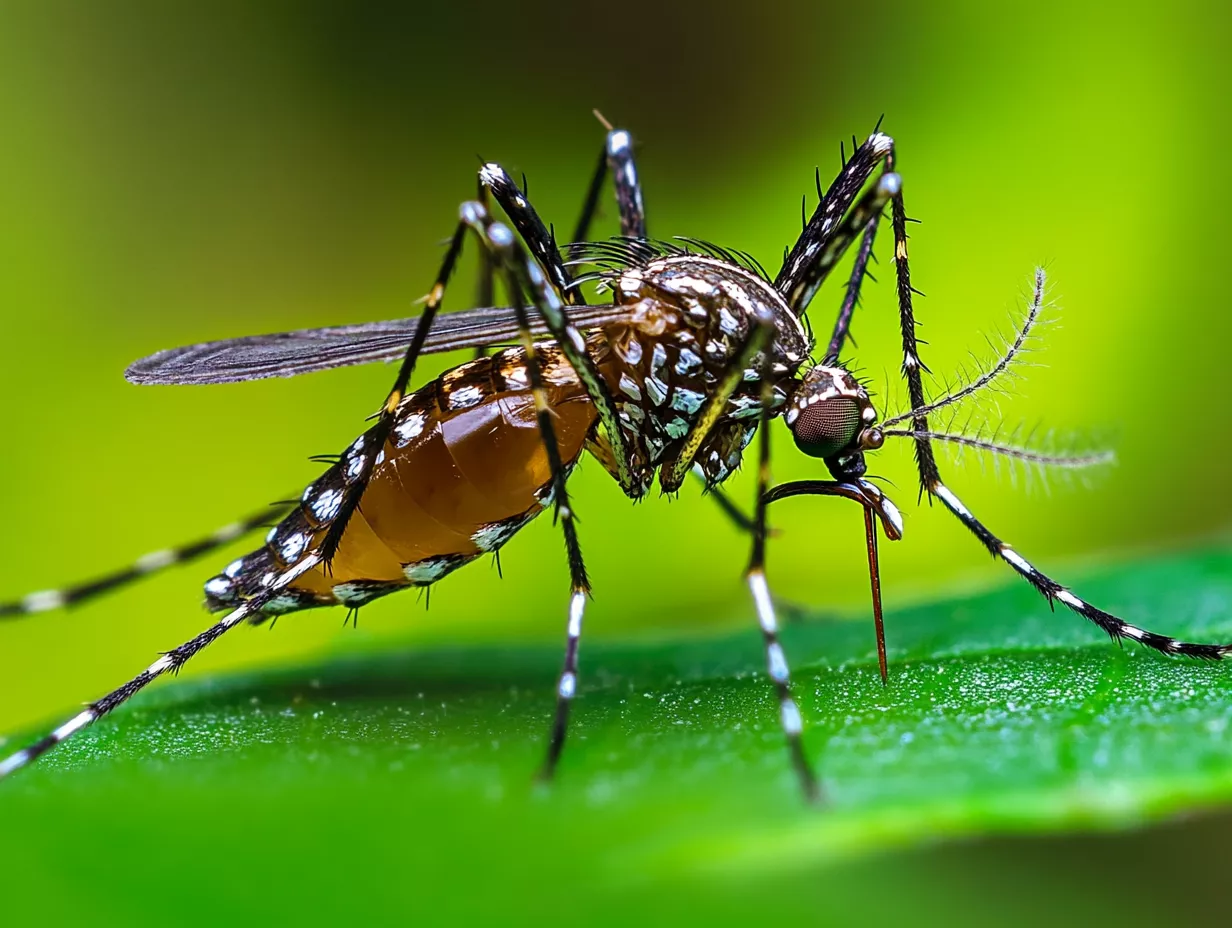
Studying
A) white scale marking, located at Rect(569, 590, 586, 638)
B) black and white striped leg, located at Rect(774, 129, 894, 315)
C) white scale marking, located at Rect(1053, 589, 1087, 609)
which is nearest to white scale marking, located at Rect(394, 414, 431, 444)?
white scale marking, located at Rect(569, 590, 586, 638)

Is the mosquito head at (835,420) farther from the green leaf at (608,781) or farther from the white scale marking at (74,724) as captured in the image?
the white scale marking at (74,724)

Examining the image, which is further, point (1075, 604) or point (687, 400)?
point (687, 400)

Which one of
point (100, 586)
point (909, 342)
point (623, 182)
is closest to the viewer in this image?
point (100, 586)

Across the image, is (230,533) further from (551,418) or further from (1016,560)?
(1016,560)

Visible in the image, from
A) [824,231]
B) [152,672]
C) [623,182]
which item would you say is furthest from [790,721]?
[623,182]

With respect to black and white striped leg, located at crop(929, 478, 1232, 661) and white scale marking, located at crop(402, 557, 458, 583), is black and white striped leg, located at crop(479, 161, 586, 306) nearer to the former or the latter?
white scale marking, located at crop(402, 557, 458, 583)

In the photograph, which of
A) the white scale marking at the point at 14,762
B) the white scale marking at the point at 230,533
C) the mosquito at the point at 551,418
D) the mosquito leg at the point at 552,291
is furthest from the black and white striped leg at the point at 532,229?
the white scale marking at the point at 14,762
